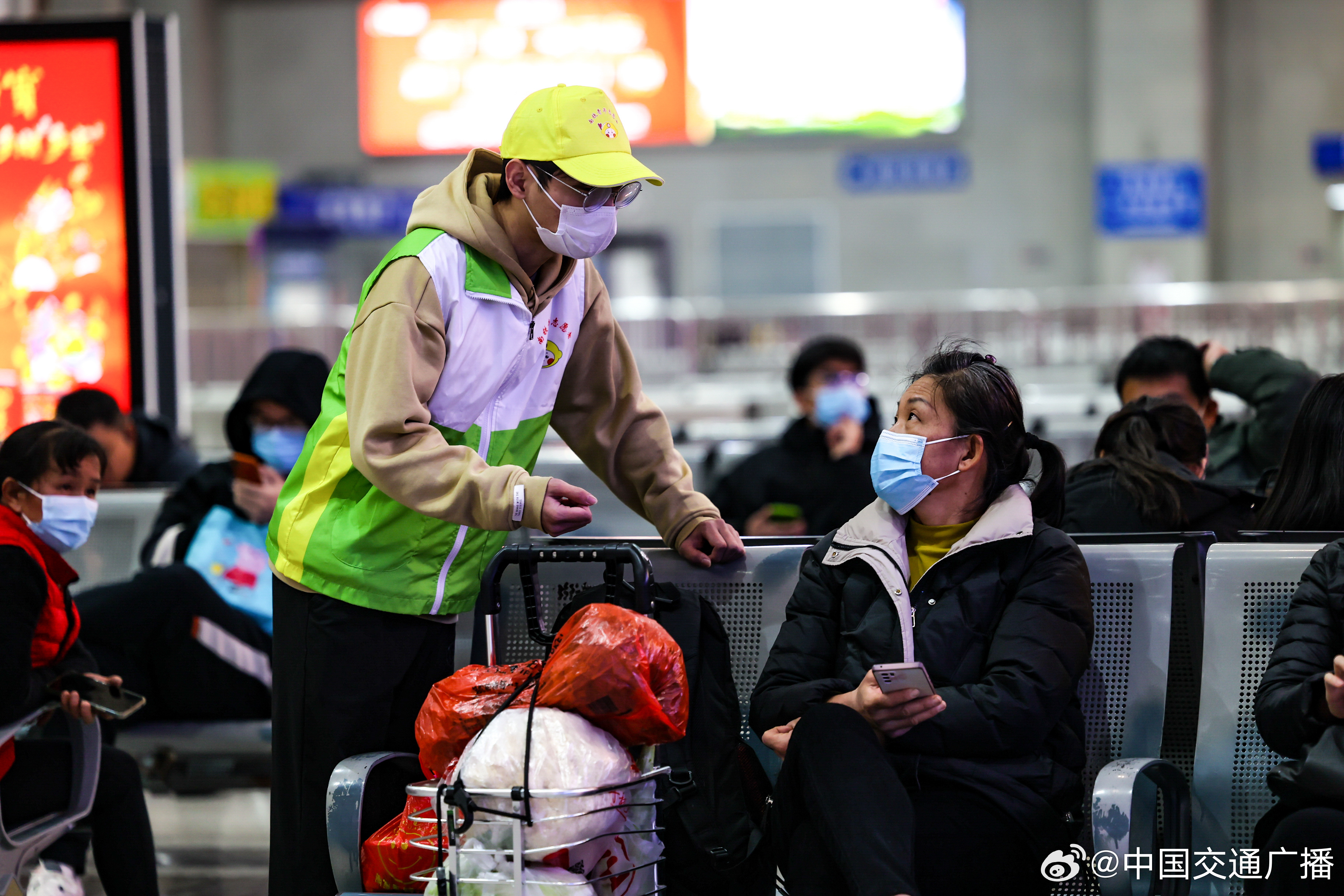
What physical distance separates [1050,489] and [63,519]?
2.17 metres

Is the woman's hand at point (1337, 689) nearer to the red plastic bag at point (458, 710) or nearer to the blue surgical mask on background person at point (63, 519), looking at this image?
the red plastic bag at point (458, 710)

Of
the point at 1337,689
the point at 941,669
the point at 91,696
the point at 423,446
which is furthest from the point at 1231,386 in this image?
the point at 91,696

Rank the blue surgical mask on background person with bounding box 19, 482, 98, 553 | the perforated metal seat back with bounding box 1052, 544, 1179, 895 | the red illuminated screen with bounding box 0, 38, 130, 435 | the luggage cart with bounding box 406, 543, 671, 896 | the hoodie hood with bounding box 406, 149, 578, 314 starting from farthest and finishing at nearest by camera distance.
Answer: the red illuminated screen with bounding box 0, 38, 130, 435, the blue surgical mask on background person with bounding box 19, 482, 98, 553, the perforated metal seat back with bounding box 1052, 544, 1179, 895, the hoodie hood with bounding box 406, 149, 578, 314, the luggage cart with bounding box 406, 543, 671, 896

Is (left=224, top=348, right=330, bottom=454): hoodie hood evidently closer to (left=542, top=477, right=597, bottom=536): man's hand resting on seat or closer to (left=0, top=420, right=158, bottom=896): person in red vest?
(left=0, top=420, right=158, bottom=896): person in red vest

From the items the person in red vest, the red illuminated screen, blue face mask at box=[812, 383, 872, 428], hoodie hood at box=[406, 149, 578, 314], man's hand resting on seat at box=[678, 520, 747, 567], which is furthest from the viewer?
the red illuminated screen

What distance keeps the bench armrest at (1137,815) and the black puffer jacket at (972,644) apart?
121 millimetres

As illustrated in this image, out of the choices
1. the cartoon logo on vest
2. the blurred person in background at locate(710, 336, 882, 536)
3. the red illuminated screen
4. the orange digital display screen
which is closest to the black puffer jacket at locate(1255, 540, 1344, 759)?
the cartoon logo on vest

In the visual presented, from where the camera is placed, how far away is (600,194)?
2.35 meters

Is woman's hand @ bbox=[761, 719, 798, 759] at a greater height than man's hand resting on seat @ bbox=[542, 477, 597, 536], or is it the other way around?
man's hand resting on seat @ bbox=[542, 477, 597, 536]

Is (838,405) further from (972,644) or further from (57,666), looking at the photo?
(57,666)

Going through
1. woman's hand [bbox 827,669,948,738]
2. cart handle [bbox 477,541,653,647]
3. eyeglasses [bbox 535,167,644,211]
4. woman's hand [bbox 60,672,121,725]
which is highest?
eyeglasses [bbox 535,167,644,211]

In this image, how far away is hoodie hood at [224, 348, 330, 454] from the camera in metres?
3.82

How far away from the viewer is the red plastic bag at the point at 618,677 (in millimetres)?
2053

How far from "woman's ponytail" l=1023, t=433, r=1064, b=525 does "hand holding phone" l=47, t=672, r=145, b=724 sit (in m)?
1.91
